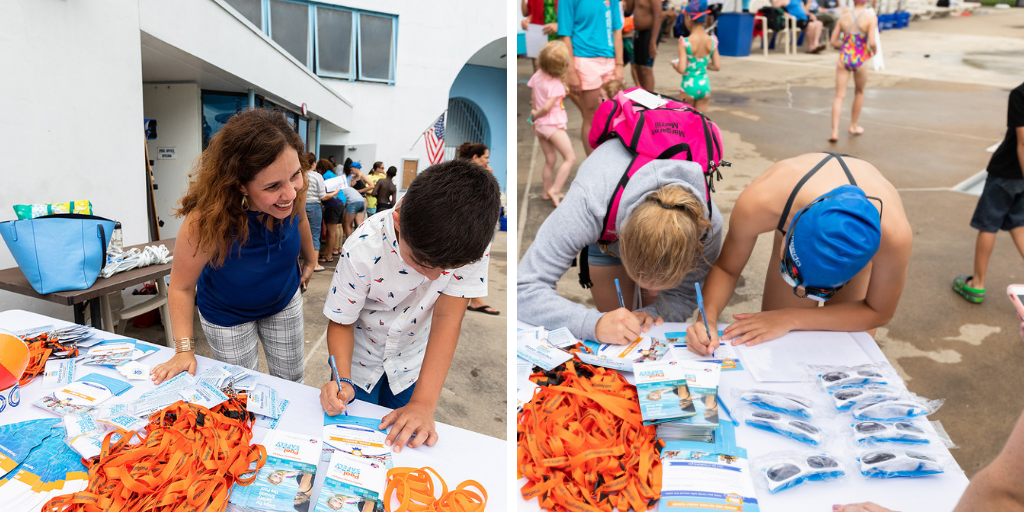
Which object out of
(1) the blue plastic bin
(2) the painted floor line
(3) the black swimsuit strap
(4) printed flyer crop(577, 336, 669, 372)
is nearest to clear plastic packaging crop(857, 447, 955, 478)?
(4) printed flyer crop(577, 336, 669, 372)

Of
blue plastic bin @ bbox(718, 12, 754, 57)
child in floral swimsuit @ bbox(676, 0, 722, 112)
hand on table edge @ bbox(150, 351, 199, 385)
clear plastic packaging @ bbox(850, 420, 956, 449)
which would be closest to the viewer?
clear plastic packaging @ bbox(850, 420, 956, 449)

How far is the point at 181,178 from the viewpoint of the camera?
2.20m

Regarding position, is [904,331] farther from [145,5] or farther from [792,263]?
[145,5]

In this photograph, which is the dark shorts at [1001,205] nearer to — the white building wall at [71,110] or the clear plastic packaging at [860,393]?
the clear plastic packaging at [860,393]

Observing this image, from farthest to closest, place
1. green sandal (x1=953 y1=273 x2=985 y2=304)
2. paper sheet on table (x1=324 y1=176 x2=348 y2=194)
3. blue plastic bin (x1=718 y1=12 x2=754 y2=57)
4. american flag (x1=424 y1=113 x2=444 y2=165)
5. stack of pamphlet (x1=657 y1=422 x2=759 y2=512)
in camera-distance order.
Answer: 1. blue plastic bin (x1=718 y1=12 x2=754 y2=57)
2. green sandal (x1=953 y1=273 x2=985 y2=304)
3. american flag (x1=424 y1=113 x2=444 y2=165)
4. paper sheet on table (x1=324 y1=176 x2=348 y2=194)
5. stack of pamphlet (x1=657 y1=422 x2=759 y2=512)

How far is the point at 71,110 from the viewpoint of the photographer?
2.20 m

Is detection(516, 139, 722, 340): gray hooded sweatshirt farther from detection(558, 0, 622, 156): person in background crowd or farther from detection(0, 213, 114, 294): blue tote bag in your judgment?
detection(558, 0, 622, 156): person in background crowd

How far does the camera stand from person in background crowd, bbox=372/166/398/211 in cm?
230

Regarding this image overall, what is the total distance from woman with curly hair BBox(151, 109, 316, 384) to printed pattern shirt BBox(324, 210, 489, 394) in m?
0.35

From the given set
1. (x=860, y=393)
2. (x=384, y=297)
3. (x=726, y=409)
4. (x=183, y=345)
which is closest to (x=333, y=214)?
(x=183, y=345)

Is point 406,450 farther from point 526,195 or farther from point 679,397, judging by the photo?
point 526,195

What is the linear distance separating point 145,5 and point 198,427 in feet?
5.67

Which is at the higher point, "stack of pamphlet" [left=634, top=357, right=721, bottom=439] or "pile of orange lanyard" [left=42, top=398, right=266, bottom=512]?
"stack of pamphlet" [left=634, top=357, right=721, bottom=439]

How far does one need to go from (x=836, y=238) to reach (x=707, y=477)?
0.60m
